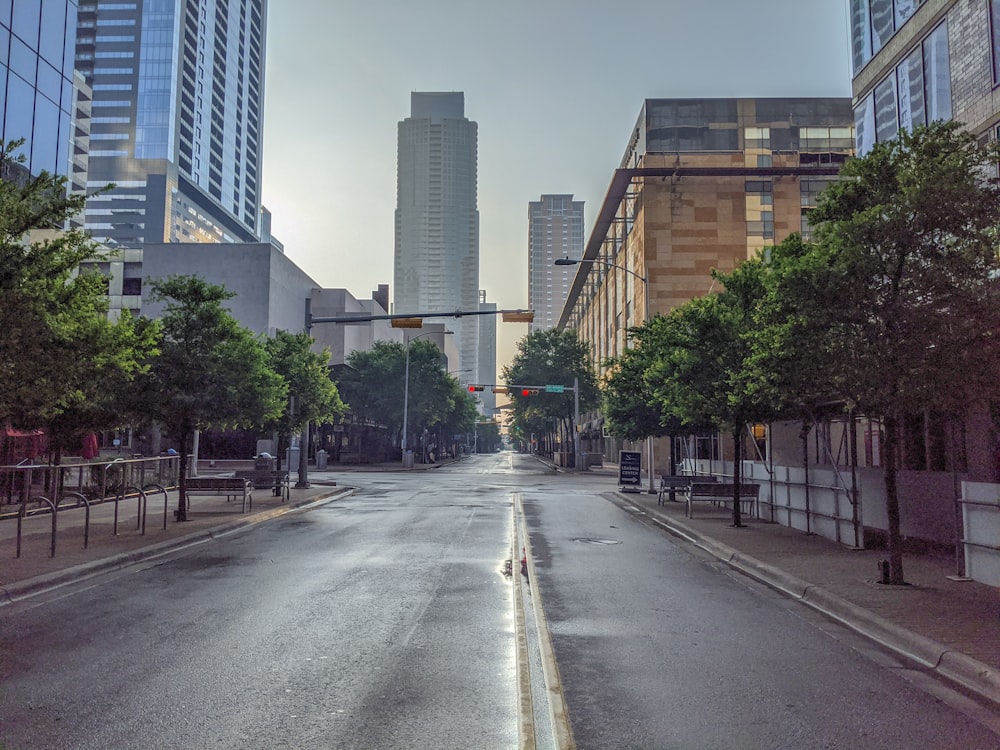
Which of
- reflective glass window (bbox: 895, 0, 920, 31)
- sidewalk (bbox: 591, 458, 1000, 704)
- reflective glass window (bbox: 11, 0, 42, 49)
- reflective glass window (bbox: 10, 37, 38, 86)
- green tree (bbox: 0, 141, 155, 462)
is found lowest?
sidewalk (bbox: 591, 458, 1000, 704)

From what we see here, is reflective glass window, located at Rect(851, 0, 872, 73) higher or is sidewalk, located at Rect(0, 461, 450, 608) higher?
reflective glass window, located at Rect(851, 0, 872, 73)

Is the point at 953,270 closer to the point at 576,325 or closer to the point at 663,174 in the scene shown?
the point at 663,174

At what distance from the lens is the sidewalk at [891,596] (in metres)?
7.02

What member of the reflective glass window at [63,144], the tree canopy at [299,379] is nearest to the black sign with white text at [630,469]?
the tree canopy at [299,379]

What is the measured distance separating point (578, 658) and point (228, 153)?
19377cm

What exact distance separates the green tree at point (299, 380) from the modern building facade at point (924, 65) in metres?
19.8

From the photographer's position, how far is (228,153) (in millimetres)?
182000

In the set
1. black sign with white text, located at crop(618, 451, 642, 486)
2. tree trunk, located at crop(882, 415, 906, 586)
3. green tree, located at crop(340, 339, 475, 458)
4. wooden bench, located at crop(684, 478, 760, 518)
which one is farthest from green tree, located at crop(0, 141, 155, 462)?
green tree, located at crop(340, 339, 475, 458)

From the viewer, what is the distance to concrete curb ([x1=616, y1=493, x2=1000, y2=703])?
6.45 meters

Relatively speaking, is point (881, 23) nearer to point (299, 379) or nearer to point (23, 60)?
point (299, 379)

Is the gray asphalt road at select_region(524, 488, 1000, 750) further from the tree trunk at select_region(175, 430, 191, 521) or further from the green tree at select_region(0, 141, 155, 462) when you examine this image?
the tree trunk at select_region(175, 430, 191, 521)

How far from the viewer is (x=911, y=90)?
20234mm

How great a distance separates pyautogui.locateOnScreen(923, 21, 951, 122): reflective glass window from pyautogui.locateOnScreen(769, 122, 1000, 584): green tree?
32.8 feet

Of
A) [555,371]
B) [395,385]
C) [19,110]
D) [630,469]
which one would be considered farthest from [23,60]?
[555,371]
